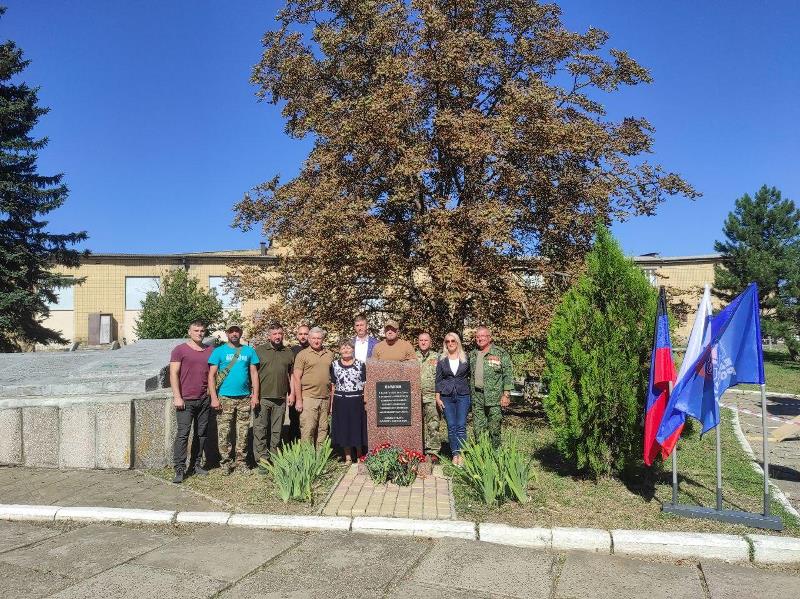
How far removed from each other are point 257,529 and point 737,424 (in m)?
10.4

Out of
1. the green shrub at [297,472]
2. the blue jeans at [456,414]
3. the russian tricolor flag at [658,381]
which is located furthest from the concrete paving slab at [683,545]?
the green shrub at [297,472]

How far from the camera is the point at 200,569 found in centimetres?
450

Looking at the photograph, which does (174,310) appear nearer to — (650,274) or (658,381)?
(650,274)

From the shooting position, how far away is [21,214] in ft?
71.8

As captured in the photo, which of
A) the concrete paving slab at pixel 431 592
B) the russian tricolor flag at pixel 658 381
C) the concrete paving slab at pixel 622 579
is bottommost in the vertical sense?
the concrete paving slab at pixel 622 579

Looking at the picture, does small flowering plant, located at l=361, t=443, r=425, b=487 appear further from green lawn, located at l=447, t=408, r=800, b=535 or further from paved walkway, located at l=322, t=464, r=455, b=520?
green lawn, located at l=447, t=408, r=800, b=535

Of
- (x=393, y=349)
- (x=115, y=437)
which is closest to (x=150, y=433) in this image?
(x=115, y=437)

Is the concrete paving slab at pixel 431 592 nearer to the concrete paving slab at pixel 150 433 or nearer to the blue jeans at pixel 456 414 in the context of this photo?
the blue jeans at pixel 456 414

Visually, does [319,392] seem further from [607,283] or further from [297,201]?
[297,201]

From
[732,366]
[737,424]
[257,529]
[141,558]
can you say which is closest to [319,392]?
[257,529]

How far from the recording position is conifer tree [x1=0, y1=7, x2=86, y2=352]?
69.1ft

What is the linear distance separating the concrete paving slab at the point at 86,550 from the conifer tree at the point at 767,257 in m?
35.6

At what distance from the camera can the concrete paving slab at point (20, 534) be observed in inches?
197

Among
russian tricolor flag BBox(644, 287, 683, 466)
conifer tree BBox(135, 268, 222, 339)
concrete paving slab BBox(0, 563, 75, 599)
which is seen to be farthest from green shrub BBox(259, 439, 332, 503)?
conifer tree BBox(135, 268, 222, 339)
